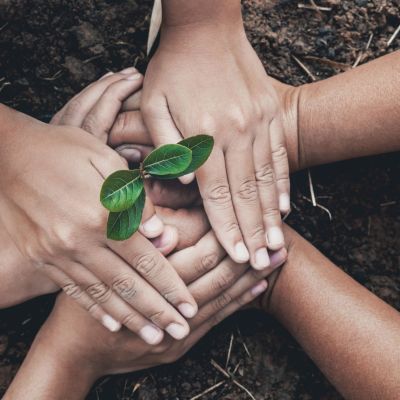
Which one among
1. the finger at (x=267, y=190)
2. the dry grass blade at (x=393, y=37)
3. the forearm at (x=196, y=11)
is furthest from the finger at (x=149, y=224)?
the dry grass blade at (x=393, y=37)

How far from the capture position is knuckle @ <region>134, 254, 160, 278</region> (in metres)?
1.63

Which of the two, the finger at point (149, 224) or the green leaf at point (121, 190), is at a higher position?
the green leaf at point (121, 190)

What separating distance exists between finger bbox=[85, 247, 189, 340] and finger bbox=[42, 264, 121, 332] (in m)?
0.03

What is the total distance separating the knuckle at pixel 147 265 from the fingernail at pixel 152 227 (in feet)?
0.20

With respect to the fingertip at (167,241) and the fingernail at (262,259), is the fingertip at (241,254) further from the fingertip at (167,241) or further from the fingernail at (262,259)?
the fingertip at (167,241)

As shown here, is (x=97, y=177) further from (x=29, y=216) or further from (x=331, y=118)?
(x=331, y=118)

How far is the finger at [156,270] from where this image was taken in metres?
1.61

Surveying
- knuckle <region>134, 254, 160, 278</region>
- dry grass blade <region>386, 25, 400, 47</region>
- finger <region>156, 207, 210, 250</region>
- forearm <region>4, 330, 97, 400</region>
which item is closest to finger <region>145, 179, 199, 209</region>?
finger <region>156, 207, 210, 250</region>

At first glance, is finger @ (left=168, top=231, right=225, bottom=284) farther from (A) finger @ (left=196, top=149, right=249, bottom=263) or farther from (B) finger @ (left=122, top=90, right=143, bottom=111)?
(B) finger @ (left=122, top=90, right=143, bottom=111)

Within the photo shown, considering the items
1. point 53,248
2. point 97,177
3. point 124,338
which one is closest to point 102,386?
point 124,338

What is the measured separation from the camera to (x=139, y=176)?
141cm

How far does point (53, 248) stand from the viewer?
5.33 ft

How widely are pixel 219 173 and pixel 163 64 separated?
0.38 metres

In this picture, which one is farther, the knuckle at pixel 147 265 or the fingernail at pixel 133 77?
the fingernail at pixel 133 77
